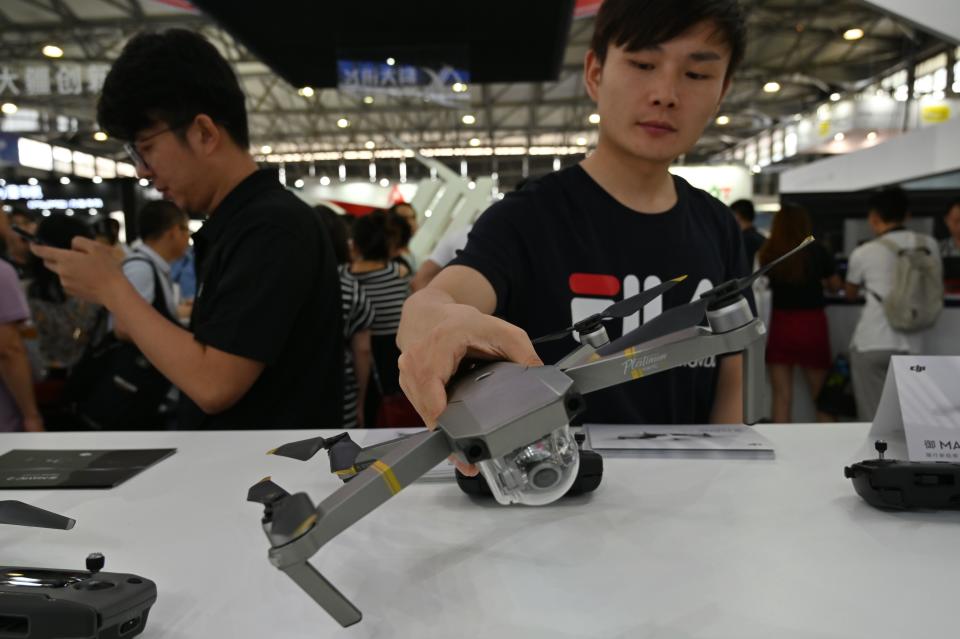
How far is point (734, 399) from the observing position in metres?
1.25

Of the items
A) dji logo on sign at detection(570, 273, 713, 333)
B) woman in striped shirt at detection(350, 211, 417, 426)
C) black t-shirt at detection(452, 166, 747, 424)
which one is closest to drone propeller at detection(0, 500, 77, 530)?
black t-shirt at detection(452, 166, 747, 424)

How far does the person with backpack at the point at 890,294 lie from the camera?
354 centimetres

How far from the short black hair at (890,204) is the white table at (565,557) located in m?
3.47

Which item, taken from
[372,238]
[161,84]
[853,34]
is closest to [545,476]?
[161,84]

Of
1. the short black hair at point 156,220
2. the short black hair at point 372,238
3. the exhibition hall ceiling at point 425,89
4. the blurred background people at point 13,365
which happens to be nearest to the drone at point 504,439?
the blurred background people at point 13,365

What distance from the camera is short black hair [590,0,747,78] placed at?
3.25ft

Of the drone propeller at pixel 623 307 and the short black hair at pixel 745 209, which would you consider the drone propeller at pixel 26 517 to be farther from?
the short black hair at pixel 745 209

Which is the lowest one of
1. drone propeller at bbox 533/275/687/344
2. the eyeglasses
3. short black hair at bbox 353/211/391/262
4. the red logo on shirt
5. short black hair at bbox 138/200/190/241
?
the red logo on shirt

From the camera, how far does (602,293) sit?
1.16m

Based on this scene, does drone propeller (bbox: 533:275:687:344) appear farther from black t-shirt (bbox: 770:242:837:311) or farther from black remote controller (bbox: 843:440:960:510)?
black t-shirt (bbox: 770:242:837:311)

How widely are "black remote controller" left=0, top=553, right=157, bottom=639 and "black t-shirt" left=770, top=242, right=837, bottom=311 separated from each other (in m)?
3.97

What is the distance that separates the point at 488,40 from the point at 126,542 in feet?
13.3

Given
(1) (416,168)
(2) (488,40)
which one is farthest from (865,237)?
(1) (416,168)

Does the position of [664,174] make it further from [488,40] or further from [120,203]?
[120,203]
